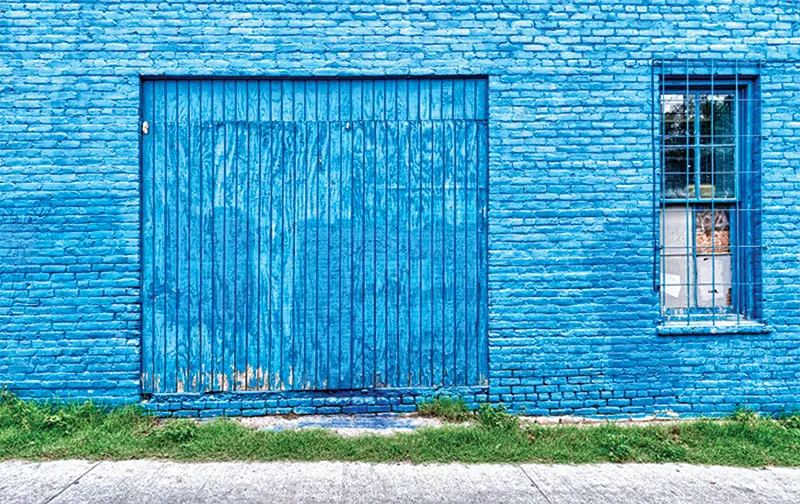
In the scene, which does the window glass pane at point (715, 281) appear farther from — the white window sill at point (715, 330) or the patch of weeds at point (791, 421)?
the patch of weeds at point (791, 421)

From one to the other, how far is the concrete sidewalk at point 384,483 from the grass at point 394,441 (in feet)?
0.43

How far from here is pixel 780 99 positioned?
536 centimetres

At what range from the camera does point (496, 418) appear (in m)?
4.96

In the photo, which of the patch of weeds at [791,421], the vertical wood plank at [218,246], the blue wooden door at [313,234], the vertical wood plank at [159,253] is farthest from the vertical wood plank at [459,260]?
the patch of weeds at [791,421]

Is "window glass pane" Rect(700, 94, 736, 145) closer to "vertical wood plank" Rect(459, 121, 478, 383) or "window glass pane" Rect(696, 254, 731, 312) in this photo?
"window glass pane" Rect(696, 254, 731, 312)

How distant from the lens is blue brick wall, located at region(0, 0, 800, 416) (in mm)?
5133

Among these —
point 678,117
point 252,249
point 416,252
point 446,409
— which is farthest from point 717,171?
point 252,249

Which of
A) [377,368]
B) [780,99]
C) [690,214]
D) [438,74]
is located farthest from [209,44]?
[780,99]

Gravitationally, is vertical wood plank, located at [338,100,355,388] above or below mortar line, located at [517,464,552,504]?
above

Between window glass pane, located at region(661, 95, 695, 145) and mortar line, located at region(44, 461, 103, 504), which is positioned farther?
window glass pane, located at region(661, 95, 695, 145)

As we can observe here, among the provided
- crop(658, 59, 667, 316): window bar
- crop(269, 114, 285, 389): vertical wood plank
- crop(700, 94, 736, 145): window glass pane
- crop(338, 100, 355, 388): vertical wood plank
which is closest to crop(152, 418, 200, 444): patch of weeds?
crop(269, 114, 285, 389): vertical wood plank

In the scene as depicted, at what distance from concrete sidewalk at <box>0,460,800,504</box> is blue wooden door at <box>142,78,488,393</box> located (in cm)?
115

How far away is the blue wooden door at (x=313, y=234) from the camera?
521 cm

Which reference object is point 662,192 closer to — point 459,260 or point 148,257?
point 459,260
